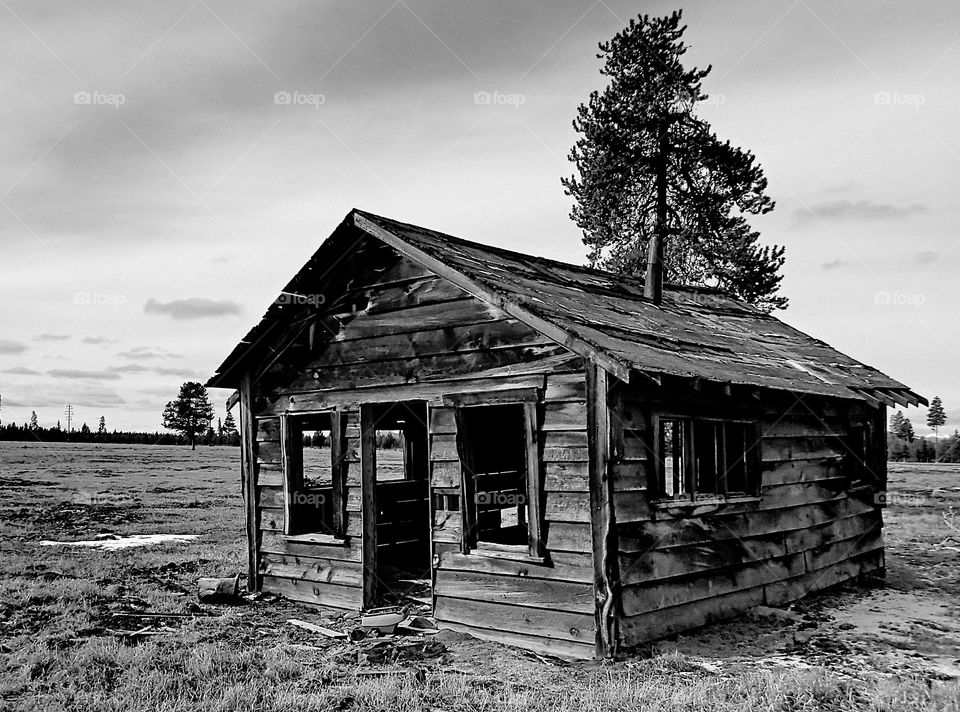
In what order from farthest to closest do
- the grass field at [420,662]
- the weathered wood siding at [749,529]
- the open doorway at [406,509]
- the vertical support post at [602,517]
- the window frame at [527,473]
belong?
the open doorway at [406,509] < the window frame at [527,473] < the weathered wood siding at [749,529] < the vertical support post at [602,517] < the grass field at [420,662]

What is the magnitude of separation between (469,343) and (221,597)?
537 centimetres

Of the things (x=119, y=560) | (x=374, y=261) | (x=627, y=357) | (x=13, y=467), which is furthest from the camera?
(x=13, y=467)

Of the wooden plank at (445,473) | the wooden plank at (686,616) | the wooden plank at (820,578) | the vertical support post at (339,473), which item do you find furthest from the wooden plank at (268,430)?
the wooden plank at (820,578)

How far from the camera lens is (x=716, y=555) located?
9719 mm

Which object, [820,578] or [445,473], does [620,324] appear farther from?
[820,578]

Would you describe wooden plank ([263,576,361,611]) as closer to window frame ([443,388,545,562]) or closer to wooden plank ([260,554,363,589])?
wooden plank ([260,554,363,589])

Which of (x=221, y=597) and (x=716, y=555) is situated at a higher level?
(x=716, y=555)

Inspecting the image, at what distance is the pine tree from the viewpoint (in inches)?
966

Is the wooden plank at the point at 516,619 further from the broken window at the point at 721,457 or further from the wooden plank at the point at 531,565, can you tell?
the broken window at the point at 721,457

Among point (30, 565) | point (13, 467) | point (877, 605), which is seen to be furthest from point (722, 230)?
point (13, 467)

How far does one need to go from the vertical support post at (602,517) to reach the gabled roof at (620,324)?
1.72 ft

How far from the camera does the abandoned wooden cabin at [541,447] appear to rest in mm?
8500

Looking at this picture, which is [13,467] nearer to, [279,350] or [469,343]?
[279,350]

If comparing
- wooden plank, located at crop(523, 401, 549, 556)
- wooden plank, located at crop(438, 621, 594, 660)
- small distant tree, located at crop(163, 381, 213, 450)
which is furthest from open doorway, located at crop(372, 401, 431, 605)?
small distant tree, located at crop(163, 381, 213, 450)
